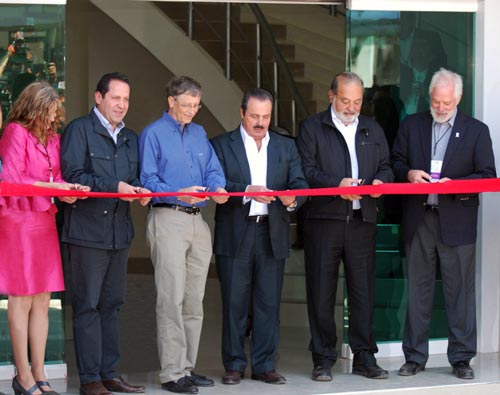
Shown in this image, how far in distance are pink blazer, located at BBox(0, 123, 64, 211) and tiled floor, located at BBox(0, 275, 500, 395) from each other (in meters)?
1.11

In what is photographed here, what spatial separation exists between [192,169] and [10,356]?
152 centimetres

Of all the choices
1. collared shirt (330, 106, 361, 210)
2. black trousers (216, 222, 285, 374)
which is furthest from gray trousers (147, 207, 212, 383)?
collared shirt (330, 106, 361, 210)

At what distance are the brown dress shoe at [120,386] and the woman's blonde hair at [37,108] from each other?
4.43 ft

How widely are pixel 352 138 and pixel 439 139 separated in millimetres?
521

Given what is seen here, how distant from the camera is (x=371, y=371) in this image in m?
6.40

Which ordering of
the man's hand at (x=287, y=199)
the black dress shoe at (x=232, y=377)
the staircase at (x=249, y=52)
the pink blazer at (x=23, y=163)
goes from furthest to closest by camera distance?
1. the staircase at (x=249, y=52)
2. the black dress shoe at (x=232, y=377)
3. the man's hand at (x=287, y=199)
4. the pink blazer at (x=23, y=163)

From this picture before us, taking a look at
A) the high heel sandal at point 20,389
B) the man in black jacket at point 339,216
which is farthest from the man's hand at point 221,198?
the high heel sandal at point 20,389

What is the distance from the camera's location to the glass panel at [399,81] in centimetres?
717

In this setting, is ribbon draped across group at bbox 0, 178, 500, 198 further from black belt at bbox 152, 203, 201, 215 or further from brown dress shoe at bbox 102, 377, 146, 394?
brown dress shoe at bbox 102, 377, 146, 394

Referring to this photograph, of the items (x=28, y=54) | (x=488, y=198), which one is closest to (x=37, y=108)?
(x=28, y=54)

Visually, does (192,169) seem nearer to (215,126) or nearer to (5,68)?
(5,68)

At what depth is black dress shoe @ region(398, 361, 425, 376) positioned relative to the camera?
6.48 metres

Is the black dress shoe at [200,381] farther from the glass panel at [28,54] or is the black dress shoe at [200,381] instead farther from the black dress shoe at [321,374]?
the glass panel at [28,54]

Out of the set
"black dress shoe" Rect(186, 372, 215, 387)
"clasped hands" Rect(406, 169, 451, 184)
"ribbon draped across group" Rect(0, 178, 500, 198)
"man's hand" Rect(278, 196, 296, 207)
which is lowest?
"black dress shoe" Rect(186, 372, 215, 387)
